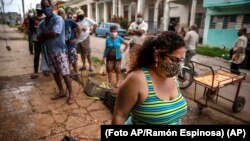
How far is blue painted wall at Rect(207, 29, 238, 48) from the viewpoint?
45.4 feet

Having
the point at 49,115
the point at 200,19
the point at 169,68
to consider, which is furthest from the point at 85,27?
the point at 200,19

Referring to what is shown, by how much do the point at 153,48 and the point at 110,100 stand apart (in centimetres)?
234

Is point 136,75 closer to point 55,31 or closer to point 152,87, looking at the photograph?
point 152,87

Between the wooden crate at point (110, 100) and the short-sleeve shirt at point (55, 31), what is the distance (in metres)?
1.23

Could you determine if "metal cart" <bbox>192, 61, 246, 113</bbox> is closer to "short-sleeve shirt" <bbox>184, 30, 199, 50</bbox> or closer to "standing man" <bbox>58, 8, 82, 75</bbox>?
"short-sleeve shirt" <bbox>184, 30, 199, 50</bbox>

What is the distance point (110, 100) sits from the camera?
12.4ft

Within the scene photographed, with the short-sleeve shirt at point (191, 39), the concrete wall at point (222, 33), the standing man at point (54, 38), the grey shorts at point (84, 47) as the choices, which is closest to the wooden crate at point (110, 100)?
the standing man at point (54, 38)

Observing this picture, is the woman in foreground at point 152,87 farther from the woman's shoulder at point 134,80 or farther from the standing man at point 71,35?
the standing man at point 71,35

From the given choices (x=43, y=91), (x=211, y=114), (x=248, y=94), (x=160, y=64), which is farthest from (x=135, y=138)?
(x=248, y=94)

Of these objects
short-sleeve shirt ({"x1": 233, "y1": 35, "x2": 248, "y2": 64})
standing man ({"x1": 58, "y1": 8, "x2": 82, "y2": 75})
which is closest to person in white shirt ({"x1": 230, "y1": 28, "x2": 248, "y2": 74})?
short-sleeve shirt ({"x1": 233, "y1": 35, "x2": 248, "y2": 64})

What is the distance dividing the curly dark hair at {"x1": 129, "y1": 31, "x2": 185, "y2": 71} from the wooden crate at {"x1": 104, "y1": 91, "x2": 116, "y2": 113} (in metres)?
2.06

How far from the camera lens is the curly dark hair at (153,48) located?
1.58 meters

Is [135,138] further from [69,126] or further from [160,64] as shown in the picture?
[69,126]

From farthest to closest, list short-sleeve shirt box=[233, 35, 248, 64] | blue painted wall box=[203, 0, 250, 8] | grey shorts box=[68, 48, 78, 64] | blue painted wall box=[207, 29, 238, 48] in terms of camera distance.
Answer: blue painted wall box=[207, 29, 238, 48] → blue painted wall box=[203, 0, 250, 8] → short-sleeve shirt box=[233, 35, 248, 64] → grey shorts box=[68, 48, 78, 64]
